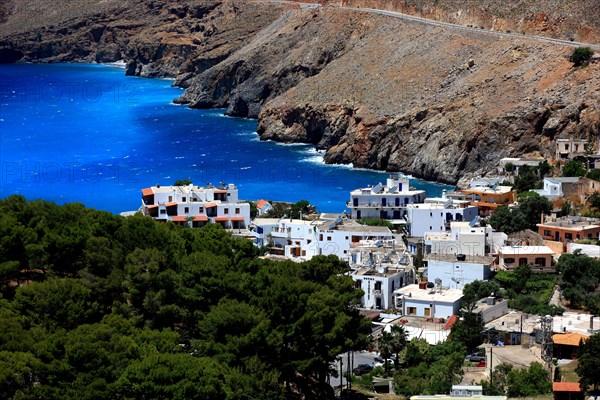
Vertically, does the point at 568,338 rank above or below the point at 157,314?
below

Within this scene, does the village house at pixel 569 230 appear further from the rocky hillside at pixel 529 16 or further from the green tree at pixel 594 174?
the rocky hillside at pixel 529 16

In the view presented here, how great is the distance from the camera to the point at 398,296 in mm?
52656

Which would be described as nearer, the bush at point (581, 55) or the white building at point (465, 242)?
the white building at point (465, 242)

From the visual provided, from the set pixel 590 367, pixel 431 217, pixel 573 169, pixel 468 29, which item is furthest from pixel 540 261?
pixel 468 29

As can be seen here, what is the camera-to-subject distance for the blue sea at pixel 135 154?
89.4 m

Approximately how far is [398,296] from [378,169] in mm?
43993

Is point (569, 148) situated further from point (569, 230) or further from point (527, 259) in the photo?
point (527, 259)

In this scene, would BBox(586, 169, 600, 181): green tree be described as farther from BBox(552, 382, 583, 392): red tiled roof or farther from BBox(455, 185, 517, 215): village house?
BBox(552, 382, 583, 392): red tiled roof

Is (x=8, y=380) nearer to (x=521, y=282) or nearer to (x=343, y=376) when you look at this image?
(x=343, y=376)

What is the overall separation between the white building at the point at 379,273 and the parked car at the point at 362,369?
7.34m

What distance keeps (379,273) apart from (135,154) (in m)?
56.0

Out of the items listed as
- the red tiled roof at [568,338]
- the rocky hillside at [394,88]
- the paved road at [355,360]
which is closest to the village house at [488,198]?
the rocky hillside at [394,88]

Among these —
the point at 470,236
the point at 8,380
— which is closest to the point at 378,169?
the point at 470,236

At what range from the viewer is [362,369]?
Answer: 148 feet
